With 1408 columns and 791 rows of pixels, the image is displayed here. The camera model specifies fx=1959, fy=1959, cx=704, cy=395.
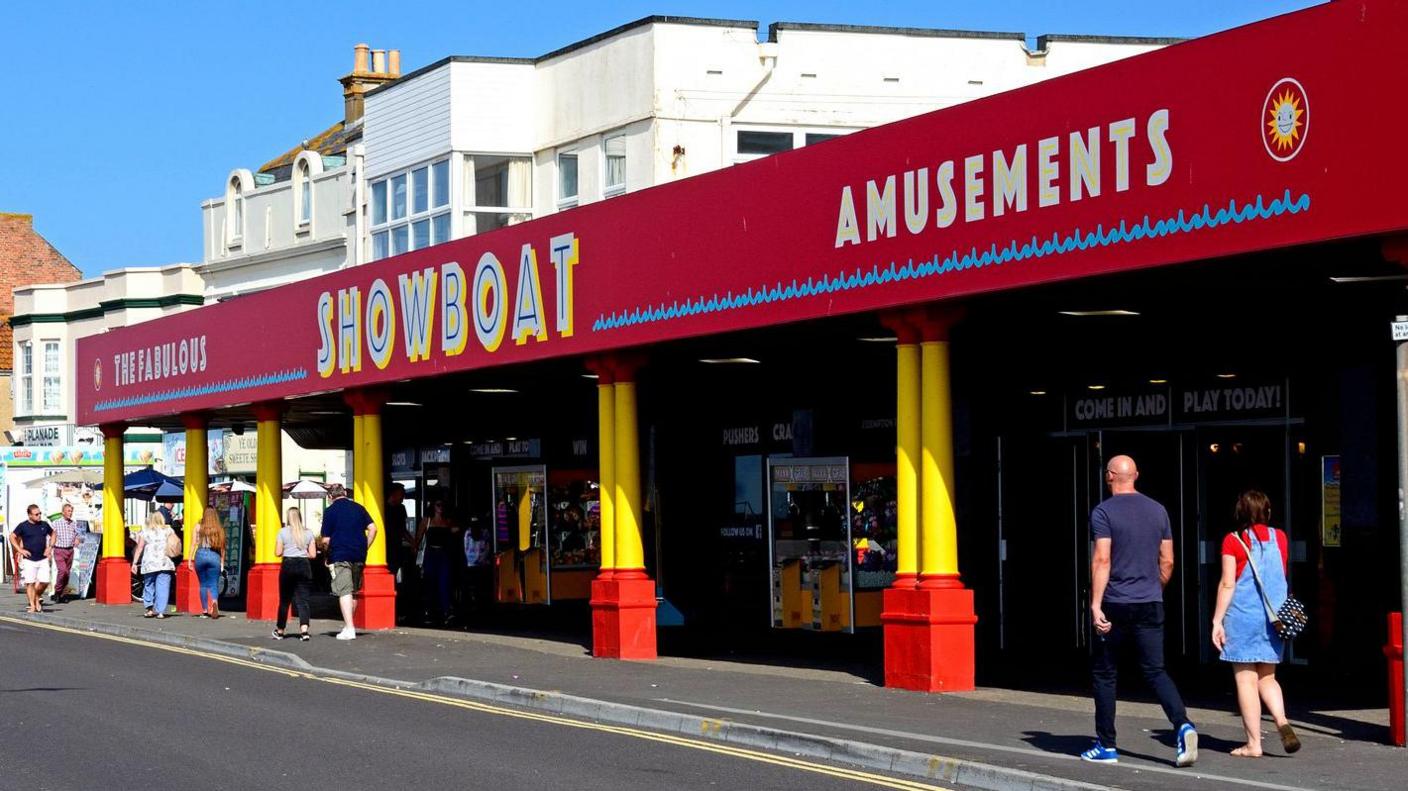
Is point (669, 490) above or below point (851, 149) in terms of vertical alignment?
below

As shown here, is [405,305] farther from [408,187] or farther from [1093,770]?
[1093,770]

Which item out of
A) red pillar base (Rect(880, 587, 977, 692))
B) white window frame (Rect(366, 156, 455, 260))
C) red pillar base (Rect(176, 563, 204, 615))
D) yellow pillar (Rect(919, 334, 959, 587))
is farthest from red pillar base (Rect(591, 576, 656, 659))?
white window frame (Rect(366, 156, 455, 260))

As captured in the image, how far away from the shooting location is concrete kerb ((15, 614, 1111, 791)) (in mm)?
10906

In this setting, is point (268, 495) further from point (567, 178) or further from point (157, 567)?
point (567, 178)

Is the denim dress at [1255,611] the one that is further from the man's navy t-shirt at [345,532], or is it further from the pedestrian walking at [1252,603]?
the man's navy t-shirt at [345,532]

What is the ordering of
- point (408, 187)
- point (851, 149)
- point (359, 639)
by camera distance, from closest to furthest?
point (851, 149) < point (359, 639) < point (408, 187)

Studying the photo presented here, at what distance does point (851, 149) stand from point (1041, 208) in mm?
2470

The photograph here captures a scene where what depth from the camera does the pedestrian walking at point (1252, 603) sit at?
11602 mm


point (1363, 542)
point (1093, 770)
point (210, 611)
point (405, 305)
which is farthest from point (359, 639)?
point (1093, 770)

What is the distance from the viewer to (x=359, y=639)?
76.3ft

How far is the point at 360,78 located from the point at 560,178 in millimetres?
21561

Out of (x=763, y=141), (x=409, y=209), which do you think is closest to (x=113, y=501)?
(x=409, y=209)

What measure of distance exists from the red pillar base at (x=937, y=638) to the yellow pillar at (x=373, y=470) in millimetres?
10860

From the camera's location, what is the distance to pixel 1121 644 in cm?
1138
